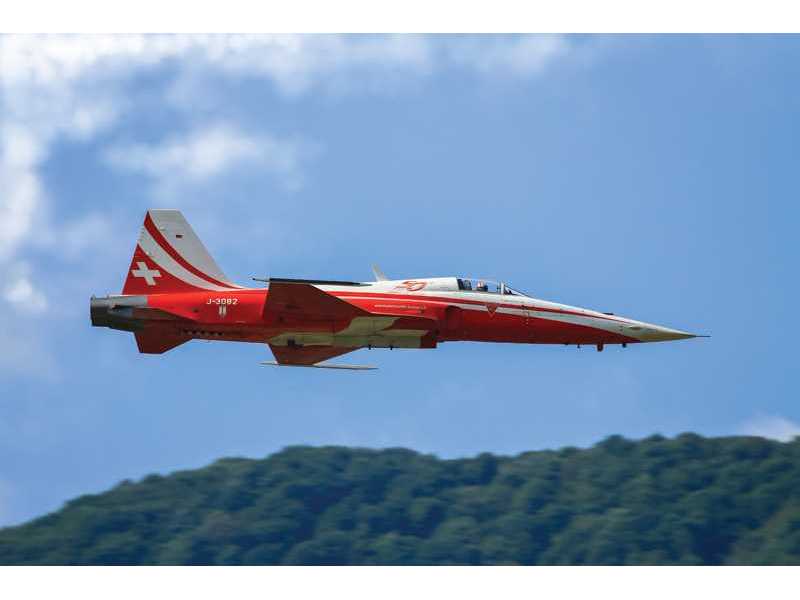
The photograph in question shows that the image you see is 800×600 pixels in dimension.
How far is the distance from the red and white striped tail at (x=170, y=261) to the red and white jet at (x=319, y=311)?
0.08ft

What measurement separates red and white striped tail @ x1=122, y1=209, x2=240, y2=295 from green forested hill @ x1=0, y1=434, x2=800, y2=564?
83.6 feet

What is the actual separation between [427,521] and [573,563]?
8346 mm

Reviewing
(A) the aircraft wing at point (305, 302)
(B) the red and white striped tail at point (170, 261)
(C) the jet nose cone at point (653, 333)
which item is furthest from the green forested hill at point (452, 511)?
(A) the aircraft wing at point (305, 302)

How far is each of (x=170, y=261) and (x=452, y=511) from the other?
3299 centimetres

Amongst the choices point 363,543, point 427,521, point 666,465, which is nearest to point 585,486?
point 666,465

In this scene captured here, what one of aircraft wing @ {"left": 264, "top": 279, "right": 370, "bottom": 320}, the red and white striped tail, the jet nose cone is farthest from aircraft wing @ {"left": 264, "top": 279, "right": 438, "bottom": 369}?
the jet nose cone

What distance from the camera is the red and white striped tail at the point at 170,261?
31969mm

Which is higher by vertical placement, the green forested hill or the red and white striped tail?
the red and white striped tail

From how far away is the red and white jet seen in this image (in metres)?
31.3

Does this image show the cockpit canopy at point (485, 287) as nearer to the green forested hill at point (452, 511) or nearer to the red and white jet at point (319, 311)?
the red and white jet at point (319, 311)

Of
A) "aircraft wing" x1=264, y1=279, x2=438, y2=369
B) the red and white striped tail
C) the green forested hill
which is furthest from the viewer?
the green forested hill

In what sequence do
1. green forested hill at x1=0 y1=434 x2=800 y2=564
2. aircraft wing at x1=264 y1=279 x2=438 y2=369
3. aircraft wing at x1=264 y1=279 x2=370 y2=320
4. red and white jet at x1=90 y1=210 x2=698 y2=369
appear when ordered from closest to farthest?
aircraft wing at x1=264 y1=279 x2=370 y2=320 < aircraft wing at x1=264 y1=279 x2=438 y2=369 < red and white jet at x1=90 y1=210 x2=698 y2=369 < green forested hill at x1=0 y1=434 x2=800 y2=564

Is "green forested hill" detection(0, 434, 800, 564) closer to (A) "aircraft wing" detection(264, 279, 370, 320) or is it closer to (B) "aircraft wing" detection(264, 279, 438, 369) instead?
(B) "aircraft wing" detection(264, 279, 438, 369)

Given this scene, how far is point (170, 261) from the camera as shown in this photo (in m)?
32.2
